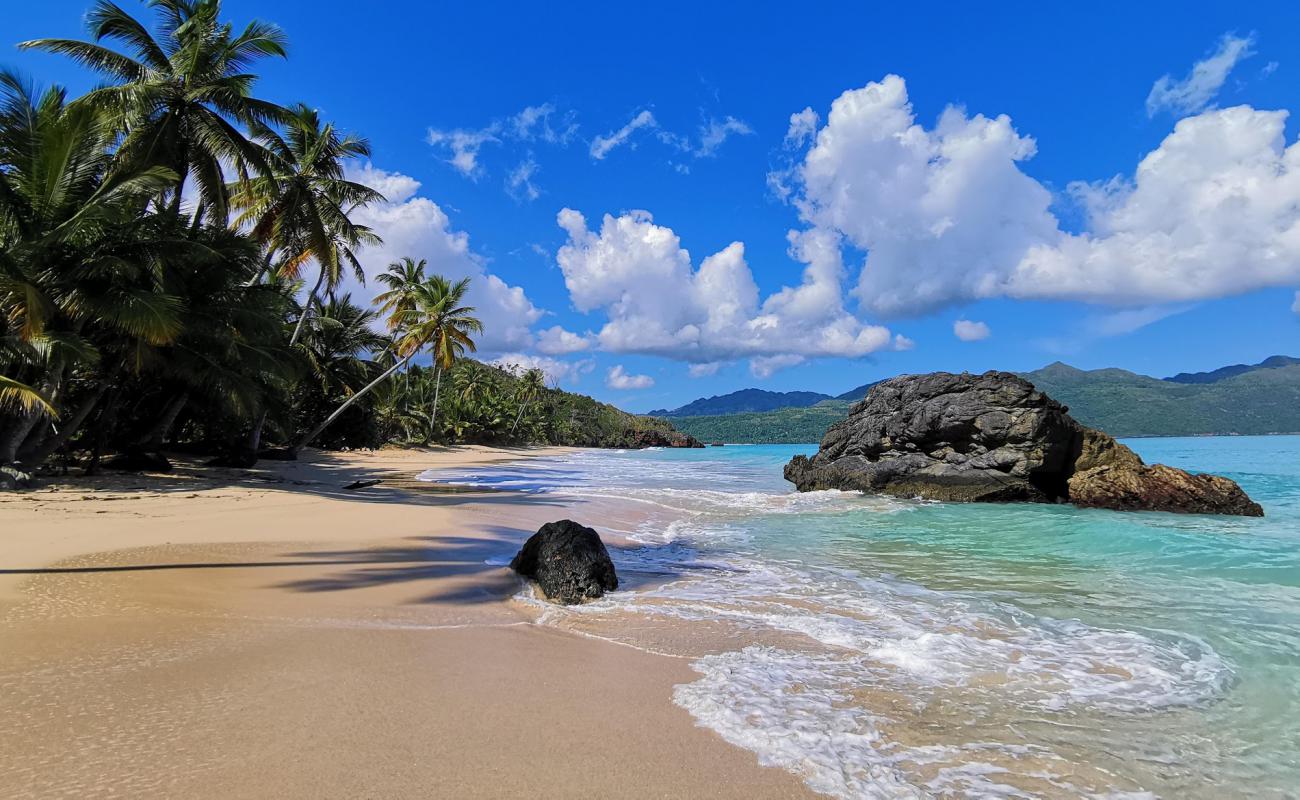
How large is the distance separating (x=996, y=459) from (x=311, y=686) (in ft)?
75.5

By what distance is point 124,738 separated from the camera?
9.34ft

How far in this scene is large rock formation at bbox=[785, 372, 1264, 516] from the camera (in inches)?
687

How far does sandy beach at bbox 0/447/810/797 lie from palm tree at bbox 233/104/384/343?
1590 cm

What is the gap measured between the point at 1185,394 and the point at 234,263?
7244 inches

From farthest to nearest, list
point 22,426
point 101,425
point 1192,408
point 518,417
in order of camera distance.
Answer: point 1192,408
point 518,417
point 101,425
point 22,426

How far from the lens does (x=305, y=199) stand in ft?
68.0

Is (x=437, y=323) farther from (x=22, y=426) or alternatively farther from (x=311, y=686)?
(x=311, y=686)

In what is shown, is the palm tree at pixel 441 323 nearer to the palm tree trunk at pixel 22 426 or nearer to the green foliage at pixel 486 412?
the green foliage at pixel 486 412

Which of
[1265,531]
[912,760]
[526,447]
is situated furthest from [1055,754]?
[526,447]

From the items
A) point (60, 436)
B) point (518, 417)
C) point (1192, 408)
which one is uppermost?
point (1192, 408)

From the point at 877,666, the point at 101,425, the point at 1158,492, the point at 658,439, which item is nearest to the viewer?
the point at 877,666

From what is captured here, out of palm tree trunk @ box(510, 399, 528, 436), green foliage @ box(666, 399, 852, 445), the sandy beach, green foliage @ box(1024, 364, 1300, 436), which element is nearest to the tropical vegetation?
the sandy beach

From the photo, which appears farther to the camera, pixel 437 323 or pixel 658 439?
pixel 658 439

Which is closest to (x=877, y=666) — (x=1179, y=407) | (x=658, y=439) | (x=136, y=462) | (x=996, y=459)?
(x=996, y=459)
